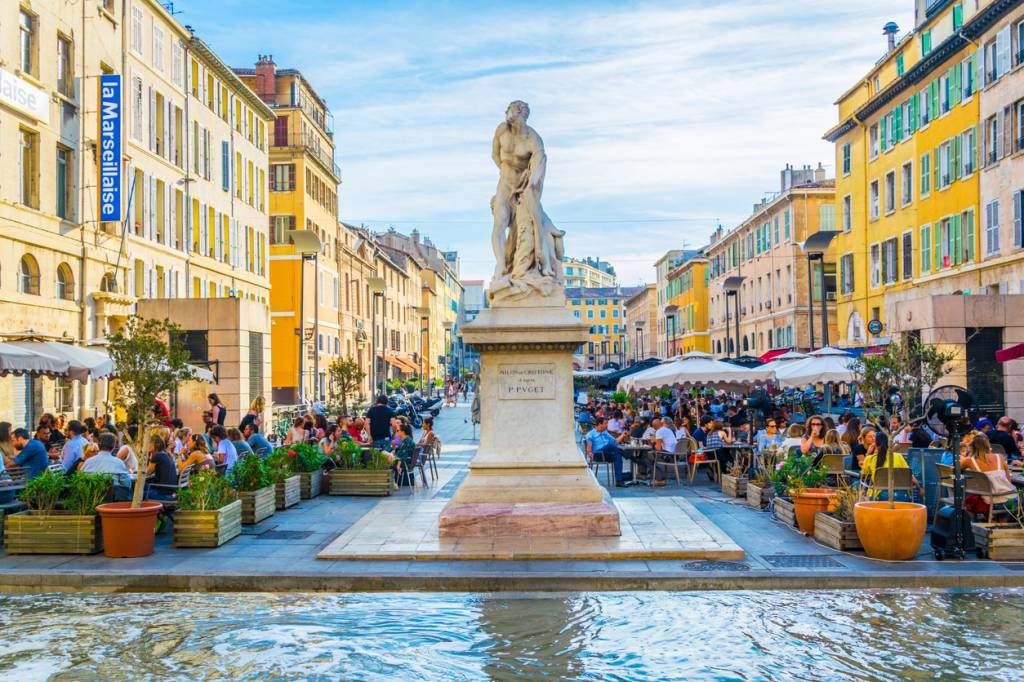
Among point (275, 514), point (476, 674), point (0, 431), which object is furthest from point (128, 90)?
point (476, 674)

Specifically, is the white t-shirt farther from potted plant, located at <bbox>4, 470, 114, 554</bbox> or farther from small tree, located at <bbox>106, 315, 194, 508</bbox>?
potted plant, located at <bbox>4, 470, 114, 554</bbox>

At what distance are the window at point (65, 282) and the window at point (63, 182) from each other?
1379mm

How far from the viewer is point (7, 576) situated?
9562 millimetres

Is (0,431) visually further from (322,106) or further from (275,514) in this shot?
(322,106)

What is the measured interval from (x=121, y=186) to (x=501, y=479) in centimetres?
2064

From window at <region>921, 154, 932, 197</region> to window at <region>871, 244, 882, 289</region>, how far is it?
554cm

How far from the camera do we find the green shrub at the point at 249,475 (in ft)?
43.8

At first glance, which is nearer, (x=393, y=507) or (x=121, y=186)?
(x=393, y=507)

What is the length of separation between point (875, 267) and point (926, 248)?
604cm

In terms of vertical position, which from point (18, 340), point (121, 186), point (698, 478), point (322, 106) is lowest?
point (698, 478)

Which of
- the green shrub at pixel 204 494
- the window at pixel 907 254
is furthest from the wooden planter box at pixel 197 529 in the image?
the window at pixel 907 254

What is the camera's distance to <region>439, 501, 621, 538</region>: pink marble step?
10977mm

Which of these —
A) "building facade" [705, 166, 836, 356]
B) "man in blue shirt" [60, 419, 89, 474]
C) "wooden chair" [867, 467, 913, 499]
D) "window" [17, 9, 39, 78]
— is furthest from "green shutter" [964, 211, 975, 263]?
"man in blue shirt" [60, 419, 89, 474]

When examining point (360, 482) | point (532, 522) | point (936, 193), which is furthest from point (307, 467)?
point (936, 193)
